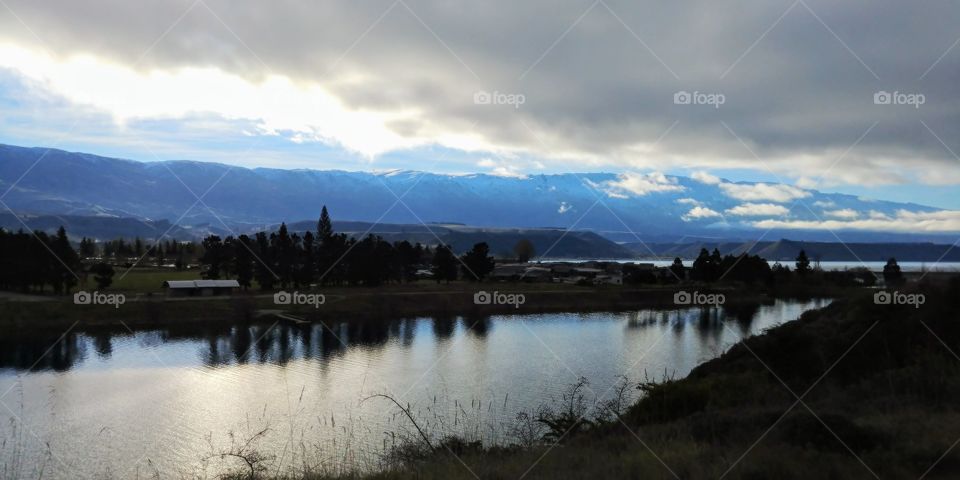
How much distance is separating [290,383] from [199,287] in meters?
25.4

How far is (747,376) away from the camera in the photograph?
16.1m

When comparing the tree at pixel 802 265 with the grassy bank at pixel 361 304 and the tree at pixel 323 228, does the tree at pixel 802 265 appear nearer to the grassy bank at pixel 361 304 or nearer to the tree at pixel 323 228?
the grassy bank at pixel 361 304

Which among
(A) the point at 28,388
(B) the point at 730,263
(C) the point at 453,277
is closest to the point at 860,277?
(B) the point at 730,263

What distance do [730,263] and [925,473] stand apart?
183 feet

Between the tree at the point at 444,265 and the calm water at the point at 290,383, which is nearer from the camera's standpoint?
the calm water at the point at 290,383

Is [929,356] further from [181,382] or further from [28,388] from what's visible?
[28,388]

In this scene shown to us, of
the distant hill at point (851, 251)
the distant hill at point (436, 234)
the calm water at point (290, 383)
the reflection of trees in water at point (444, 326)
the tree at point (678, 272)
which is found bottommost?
the calm water at point (290, 383)

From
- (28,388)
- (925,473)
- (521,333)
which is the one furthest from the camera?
(521,333)

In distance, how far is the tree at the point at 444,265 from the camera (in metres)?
54.2

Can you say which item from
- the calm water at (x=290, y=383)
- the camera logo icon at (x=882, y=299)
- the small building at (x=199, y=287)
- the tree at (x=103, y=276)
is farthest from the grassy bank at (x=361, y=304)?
the camera logo icon at (x=882, y=299)

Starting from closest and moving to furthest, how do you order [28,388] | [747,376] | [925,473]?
1. [925,473]
2. [747,376]
3. [28,388]

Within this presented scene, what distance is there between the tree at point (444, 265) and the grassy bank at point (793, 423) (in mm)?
36381

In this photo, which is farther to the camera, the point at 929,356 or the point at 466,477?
the point at 929,356

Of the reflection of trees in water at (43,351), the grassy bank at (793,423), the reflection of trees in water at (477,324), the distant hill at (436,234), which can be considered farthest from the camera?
the distant hill at (436,234)
